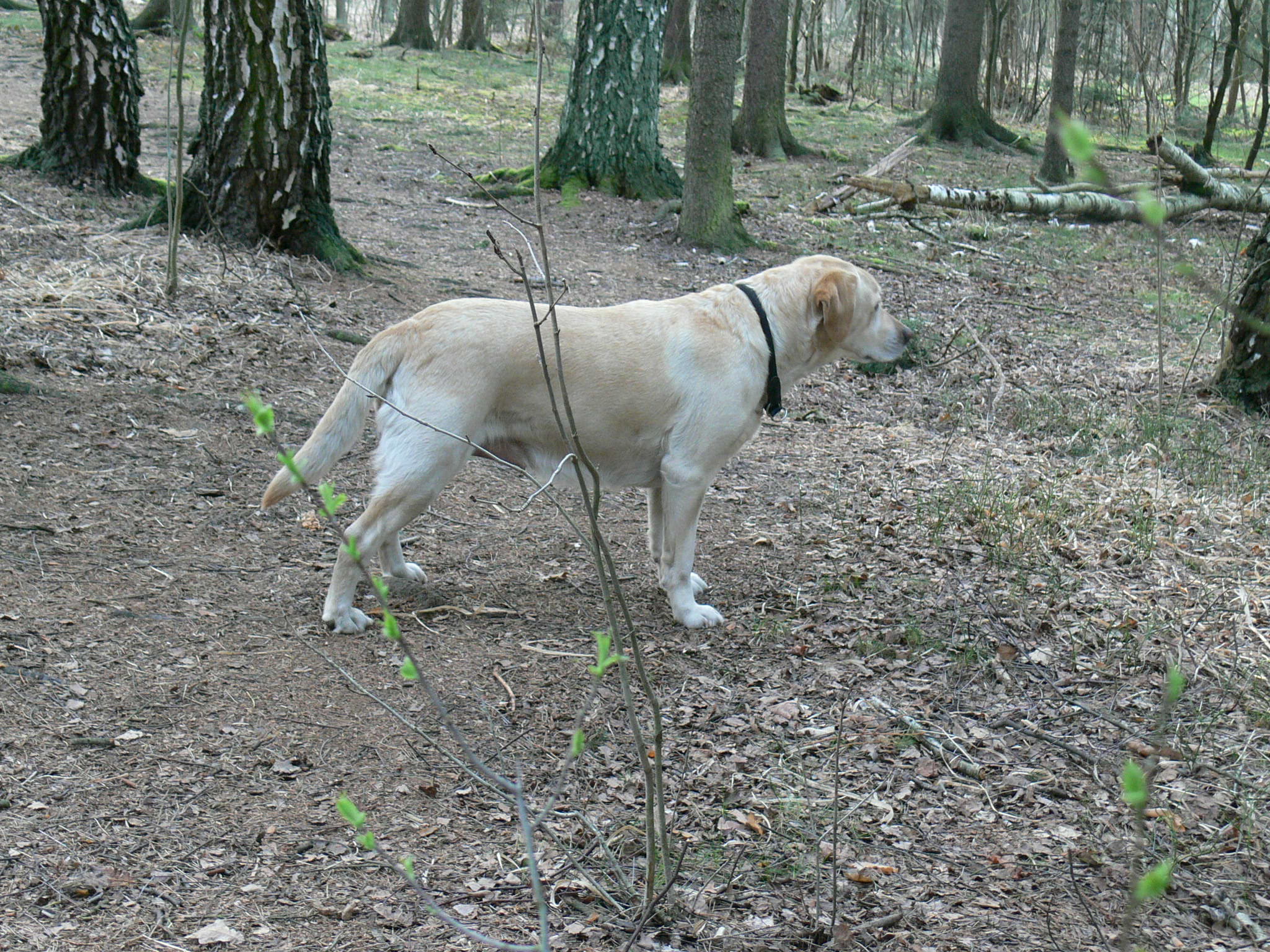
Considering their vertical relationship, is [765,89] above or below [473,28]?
below

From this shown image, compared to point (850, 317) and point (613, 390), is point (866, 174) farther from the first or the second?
point (613, 390)

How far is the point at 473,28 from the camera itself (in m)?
27.5

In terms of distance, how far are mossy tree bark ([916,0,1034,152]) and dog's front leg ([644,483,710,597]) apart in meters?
15.9

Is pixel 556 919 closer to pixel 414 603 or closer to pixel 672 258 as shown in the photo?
pixel 414 603

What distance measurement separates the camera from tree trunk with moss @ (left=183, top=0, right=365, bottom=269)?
7.36 m

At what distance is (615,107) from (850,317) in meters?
7.84

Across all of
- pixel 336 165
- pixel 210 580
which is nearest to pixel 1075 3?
pixel 336 165

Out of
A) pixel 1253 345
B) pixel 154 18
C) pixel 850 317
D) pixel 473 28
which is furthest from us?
pixel 473 28

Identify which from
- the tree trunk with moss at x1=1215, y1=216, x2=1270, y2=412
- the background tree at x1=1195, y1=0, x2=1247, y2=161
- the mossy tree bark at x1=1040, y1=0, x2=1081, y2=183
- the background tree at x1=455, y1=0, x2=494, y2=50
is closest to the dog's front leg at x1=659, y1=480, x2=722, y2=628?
the tree trunk with moss at x1=1215, y1=216, x2=1270, y2=412

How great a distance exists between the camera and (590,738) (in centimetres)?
364

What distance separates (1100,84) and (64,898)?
3014cm

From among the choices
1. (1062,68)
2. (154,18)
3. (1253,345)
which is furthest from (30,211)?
(154,18)

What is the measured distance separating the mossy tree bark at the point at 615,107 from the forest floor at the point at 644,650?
416cm

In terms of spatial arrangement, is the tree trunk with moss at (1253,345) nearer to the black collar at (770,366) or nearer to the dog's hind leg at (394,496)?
the black collar at (770,366)
